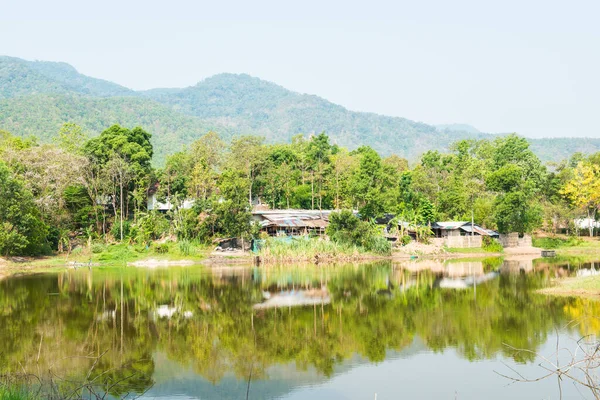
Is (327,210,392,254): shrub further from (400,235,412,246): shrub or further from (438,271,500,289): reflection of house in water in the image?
(438,271,500,289): reflection of house in water

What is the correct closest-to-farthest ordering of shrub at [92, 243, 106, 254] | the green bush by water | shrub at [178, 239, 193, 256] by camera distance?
shrub at [178, 239, 193, 256] < shrub at [92, 243, 106, 254] < the green bush by water

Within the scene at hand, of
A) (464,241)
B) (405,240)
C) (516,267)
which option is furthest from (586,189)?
(516,267)

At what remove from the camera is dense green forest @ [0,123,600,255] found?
152ft


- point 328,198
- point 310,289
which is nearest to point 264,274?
point 310,289

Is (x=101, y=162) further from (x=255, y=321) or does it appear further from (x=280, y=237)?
(x=255, y=321)

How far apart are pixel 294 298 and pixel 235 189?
2117 cm

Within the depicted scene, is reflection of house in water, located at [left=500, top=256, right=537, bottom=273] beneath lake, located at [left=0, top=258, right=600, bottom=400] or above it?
beneath

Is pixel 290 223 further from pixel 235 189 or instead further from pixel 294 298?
pixel 294 298

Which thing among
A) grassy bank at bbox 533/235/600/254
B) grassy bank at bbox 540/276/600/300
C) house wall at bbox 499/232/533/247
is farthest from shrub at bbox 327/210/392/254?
grassy bank at bbox 540/276/600/300

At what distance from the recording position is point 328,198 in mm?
62375

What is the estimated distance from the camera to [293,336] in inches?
723

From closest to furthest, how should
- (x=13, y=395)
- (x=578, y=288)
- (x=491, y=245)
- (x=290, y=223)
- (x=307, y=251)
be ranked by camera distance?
(x=13, y=395)
(x=578, y=288)
(x=307, y=251)
(x=290, y=223)
(x=491, y=245)

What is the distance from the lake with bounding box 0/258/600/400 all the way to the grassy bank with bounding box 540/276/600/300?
955 millimetres

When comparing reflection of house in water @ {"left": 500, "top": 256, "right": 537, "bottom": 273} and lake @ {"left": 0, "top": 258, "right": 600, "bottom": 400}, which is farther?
reflection of house in water @ {"left": 500, "top": 256, "right": 537, "bottom": 273}
